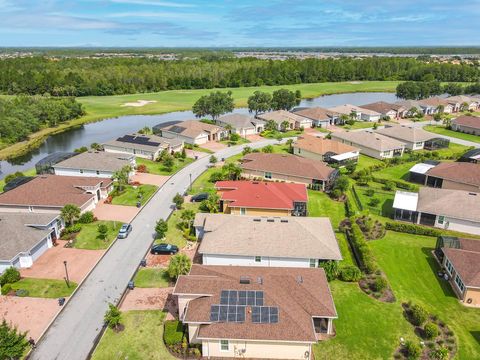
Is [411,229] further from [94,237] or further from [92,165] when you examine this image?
[92,165]

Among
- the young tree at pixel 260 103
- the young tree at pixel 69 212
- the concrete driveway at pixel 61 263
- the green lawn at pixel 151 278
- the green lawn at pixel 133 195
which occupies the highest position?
the young tree at pixel 260 103

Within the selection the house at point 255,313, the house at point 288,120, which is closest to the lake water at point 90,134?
the house at point 288,120

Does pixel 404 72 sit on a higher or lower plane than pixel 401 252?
higher

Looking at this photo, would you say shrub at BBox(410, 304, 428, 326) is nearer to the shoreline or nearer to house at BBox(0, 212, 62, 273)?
house at BBox(0, 212, 62, 273)

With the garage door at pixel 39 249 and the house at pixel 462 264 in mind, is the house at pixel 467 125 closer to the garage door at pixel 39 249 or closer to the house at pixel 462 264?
the house at pixel 462 264

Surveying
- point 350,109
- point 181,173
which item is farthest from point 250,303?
point 350,109

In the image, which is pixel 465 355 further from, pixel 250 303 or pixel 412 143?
pixel 412 143

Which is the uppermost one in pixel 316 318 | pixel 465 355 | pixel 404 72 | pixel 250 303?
pixel 404 72

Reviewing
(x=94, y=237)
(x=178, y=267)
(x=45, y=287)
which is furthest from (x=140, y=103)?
(x=178, y=267)
